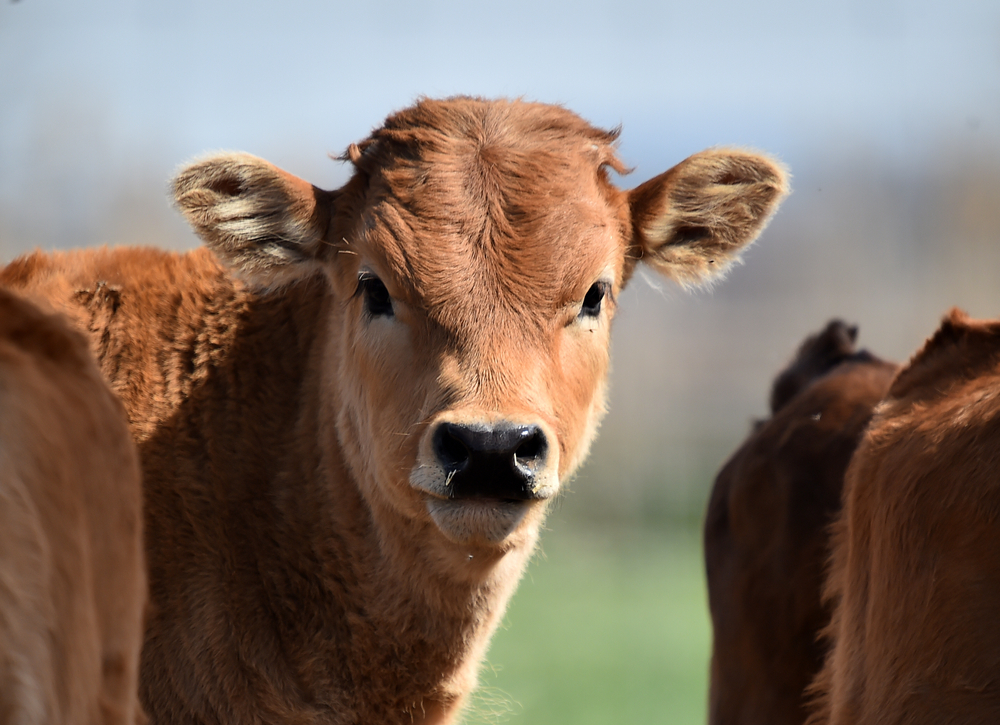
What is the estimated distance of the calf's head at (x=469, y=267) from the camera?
3535 millimetres

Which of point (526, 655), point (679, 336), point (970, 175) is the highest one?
point (970, 175)

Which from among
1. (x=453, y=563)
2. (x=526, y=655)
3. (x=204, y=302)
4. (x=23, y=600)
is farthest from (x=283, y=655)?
(x=526, y=655)

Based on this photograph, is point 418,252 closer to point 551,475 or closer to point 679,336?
point 551,475

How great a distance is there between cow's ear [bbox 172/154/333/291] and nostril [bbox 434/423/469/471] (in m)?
1.39

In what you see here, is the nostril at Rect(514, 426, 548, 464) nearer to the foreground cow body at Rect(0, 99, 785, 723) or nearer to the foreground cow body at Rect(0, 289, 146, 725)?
the foreground cow body at Rect(0, 99, 785, 723)

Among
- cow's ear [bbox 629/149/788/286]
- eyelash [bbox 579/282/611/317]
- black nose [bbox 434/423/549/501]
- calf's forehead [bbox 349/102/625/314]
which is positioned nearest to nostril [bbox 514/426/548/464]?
black nose [bbox 434/423/549/501]

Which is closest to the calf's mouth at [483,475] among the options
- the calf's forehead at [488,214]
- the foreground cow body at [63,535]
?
the calf's forehead at [488,214]

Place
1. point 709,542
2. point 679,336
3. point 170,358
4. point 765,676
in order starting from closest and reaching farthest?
point 170,358
point 765,676
point 709,542
point 679,336

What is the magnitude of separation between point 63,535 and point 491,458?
1.67 meters

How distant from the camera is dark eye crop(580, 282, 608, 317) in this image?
13.6 ft

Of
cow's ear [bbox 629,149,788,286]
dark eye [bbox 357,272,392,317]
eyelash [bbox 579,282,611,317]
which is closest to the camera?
dark eye [bbox 357,272,392,317]

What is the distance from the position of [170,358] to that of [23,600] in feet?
8.57

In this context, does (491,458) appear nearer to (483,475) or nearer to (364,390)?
(483,475)

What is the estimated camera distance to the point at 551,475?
3.52 metres
